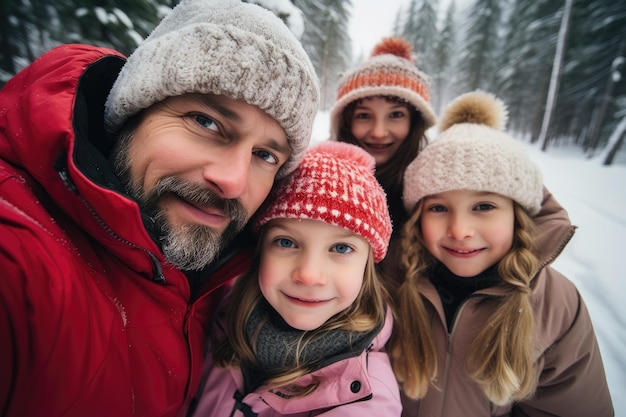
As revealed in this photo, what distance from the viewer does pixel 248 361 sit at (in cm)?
160

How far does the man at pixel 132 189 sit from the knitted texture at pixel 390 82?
5.42 feet

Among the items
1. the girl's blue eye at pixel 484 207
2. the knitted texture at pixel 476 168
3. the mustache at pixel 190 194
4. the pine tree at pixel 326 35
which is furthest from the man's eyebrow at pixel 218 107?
the pine tree at pixel 326 35

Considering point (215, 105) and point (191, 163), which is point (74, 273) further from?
point (215, 105)

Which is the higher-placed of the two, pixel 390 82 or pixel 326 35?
pixel 326 35

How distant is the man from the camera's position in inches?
31.4

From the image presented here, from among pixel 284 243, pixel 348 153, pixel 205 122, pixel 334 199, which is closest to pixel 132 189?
pixel 205 122

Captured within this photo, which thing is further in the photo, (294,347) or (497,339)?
(497,339)

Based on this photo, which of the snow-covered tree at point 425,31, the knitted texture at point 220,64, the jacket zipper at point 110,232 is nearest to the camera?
the jacket zipper at point 110,232

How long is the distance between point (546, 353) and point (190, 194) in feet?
8.14

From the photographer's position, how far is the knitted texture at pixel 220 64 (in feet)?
3.51

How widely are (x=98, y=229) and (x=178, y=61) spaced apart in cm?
75

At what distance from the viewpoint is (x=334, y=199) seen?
146cm

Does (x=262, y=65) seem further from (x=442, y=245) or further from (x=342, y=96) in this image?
(x=342, y=96)

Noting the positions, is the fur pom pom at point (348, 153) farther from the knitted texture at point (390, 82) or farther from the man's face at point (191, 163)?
the knitted texture at point (390, 82)
